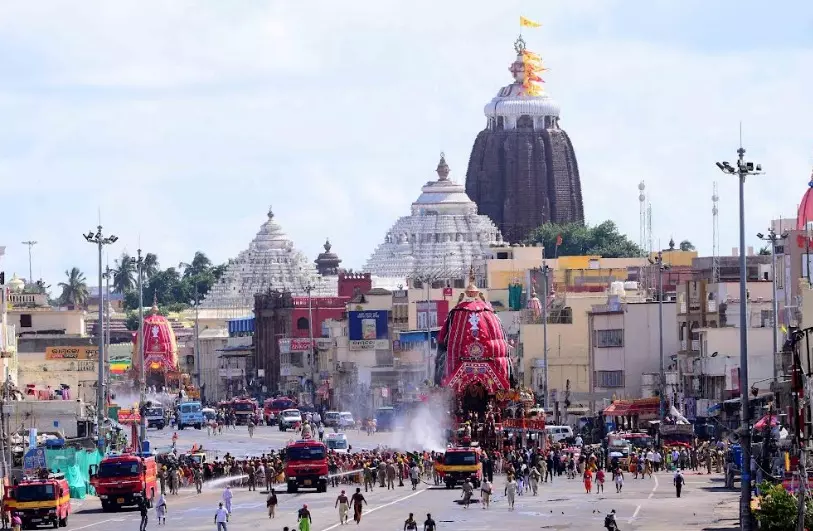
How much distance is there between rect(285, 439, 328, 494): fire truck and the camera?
261 feet

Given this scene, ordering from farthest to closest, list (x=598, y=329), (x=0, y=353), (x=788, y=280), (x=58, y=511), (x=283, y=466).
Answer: (x=598, y=329), (x=0, y=353), (x=788, y=280), (x=283, y=466), (x=58, y=511)

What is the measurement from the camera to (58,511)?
66250mm

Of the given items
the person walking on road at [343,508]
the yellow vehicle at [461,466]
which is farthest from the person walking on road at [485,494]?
the person walking on road at [343,508]

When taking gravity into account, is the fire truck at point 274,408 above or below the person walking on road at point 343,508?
above

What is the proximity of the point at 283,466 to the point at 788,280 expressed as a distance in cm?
2177

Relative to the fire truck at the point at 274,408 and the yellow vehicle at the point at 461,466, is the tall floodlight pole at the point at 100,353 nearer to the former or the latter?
the yellow vehicle at the point at 461,466

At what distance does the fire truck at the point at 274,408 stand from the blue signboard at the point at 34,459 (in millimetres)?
67960

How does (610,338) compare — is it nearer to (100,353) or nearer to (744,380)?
(100,353)

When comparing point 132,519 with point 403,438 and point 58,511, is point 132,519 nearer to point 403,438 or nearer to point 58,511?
point 58,511

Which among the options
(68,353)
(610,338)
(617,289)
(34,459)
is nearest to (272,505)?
(34,459)

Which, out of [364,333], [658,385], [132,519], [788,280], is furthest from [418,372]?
[132,519]

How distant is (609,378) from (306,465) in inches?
1752

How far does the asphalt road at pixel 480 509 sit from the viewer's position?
215ft

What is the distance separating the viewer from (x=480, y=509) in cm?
7175
